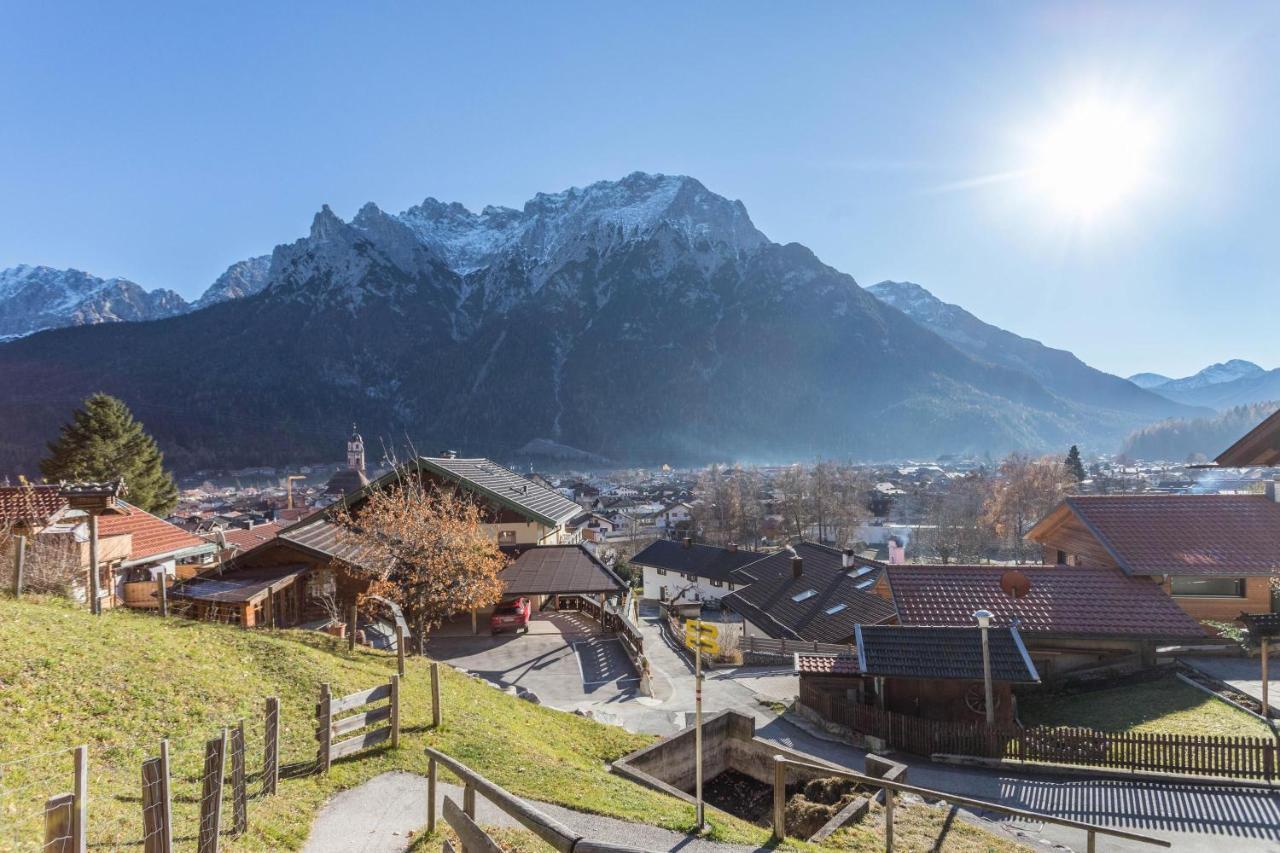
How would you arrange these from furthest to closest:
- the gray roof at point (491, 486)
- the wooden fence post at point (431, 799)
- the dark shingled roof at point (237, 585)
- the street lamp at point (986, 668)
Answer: the gray roof at point (491, 486), the dark shingled roof at point (237, 585), the street lamp at point (986, 668), the wooden fence post at point (431, 799)

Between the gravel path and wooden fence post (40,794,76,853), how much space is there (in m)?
3.27

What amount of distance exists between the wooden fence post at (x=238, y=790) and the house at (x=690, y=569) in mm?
43028

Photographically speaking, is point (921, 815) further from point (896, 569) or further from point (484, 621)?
point (484, 621)

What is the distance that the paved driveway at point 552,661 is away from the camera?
19156 millimetres

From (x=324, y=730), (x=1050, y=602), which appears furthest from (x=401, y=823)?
(x=1050, y=602)

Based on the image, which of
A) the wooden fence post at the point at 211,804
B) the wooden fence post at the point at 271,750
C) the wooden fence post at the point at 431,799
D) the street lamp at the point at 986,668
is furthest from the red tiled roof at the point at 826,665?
the wooden fence post at the point at 211,804

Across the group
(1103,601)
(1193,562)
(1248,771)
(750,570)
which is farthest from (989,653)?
(750,570)

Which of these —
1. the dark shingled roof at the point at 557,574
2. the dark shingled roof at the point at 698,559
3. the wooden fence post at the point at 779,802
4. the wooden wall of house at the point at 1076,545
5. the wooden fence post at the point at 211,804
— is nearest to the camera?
the wooden fence post at the point at 211,804

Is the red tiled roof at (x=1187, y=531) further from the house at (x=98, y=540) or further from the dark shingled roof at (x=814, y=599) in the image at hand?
the house at (x=98, y=540)

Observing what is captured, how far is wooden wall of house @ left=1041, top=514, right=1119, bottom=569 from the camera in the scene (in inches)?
987

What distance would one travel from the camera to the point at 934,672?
1680 centimetres

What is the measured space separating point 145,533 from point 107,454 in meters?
17.9

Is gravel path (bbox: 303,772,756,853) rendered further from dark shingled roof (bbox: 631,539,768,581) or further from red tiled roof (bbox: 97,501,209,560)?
dark shingled roof (bbox: 631,539,768,581)

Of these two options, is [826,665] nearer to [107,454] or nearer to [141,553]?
[141,553]
